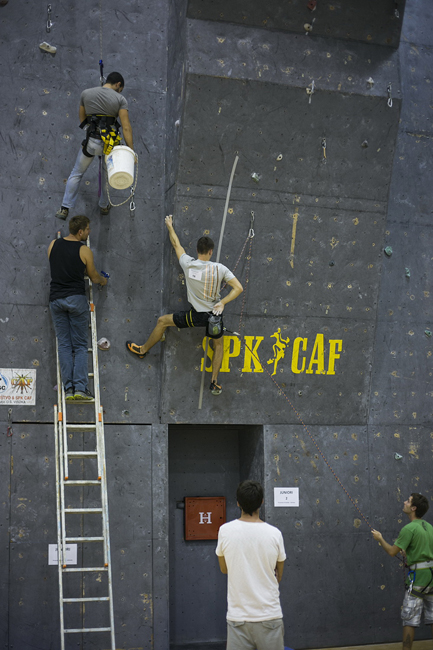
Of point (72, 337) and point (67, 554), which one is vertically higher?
point (72, 337)

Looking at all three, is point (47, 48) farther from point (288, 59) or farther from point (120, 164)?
point (288, 59)

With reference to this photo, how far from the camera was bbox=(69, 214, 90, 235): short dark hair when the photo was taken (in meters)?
5.24

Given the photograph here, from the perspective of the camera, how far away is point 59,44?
5855 millimetres

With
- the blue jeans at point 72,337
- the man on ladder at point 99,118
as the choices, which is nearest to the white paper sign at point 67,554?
the blue jeans at point 72,337

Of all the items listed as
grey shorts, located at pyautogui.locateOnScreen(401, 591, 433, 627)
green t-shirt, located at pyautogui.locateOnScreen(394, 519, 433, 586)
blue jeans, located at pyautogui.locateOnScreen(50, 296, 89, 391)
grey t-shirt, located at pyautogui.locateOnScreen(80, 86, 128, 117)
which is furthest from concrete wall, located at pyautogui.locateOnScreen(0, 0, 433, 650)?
green t-shirt, located at pyautogui.locateOnScreen(394, 519, 433, 586)

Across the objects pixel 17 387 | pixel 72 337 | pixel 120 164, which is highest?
pixel 120 164

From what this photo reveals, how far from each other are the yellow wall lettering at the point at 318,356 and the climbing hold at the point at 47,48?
11.0ft

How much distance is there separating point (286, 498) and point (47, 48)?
4342 millimetres

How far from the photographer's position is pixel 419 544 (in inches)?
190

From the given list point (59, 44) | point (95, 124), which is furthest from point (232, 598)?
point (59, 44)

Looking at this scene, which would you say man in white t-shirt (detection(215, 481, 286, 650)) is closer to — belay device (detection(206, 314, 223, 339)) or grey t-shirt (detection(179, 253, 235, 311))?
belay device (detection(206, 314, 223, 339))

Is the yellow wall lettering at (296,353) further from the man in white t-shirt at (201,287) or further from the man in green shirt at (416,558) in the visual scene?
the man in green shirt at (416,558)

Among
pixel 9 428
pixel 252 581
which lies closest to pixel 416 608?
pixel 252 581

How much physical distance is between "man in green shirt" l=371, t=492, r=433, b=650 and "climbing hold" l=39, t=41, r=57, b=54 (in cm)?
459
